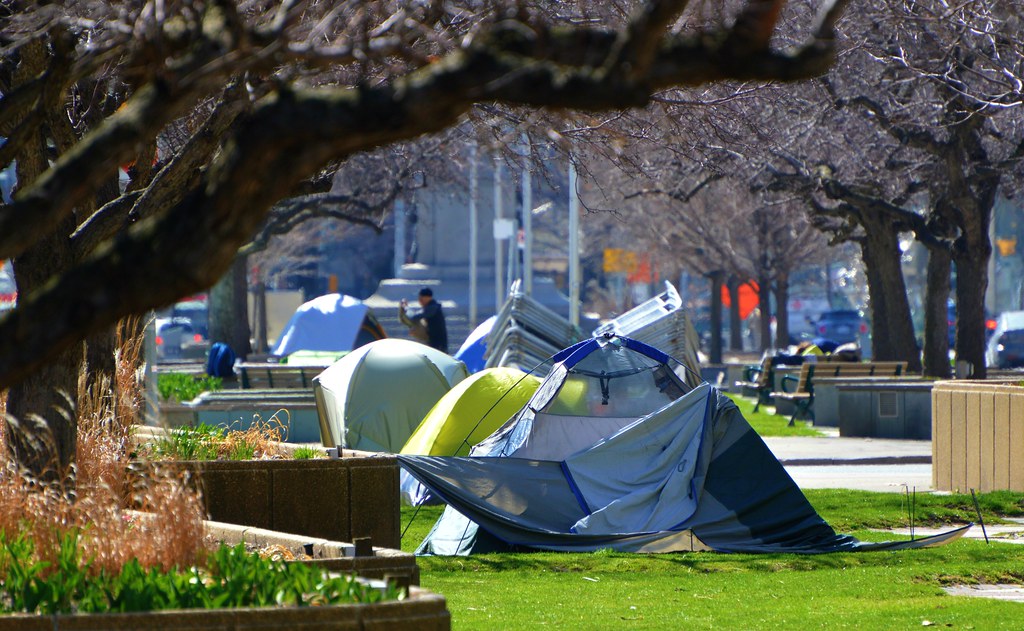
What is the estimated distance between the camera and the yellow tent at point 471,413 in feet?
48.1

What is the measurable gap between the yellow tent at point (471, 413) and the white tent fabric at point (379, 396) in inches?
101

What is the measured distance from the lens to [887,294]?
2762cm

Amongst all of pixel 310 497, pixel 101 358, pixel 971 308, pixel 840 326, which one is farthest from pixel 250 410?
pixel 840 326

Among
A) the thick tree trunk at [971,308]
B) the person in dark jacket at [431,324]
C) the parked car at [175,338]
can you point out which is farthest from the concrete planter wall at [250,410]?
the parked car at [175,338]

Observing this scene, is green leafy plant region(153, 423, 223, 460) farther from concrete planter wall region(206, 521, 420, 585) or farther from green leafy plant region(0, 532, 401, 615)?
green leafy plant region(0, 532, 401, 615)

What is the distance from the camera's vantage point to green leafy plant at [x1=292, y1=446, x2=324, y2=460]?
10.4 meters

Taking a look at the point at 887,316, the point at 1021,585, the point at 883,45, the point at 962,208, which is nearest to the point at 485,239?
the point at 887,316

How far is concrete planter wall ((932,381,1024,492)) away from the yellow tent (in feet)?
14.4

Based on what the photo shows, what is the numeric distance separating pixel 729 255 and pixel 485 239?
13.1m

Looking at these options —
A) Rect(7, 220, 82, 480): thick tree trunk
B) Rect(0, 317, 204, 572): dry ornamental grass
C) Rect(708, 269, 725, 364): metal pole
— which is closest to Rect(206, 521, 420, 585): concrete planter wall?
Rect(0, 317, 204, 572): dry ornamental grass

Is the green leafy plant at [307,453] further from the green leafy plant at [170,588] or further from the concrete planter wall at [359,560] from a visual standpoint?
the green leafy plant at [170,588]

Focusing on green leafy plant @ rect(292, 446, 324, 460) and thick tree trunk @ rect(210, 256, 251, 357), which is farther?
thick tree trunk @ rect(210, 256, 251, 357)

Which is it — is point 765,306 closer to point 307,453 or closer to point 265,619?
point 307,453

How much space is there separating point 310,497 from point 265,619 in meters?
4.37
